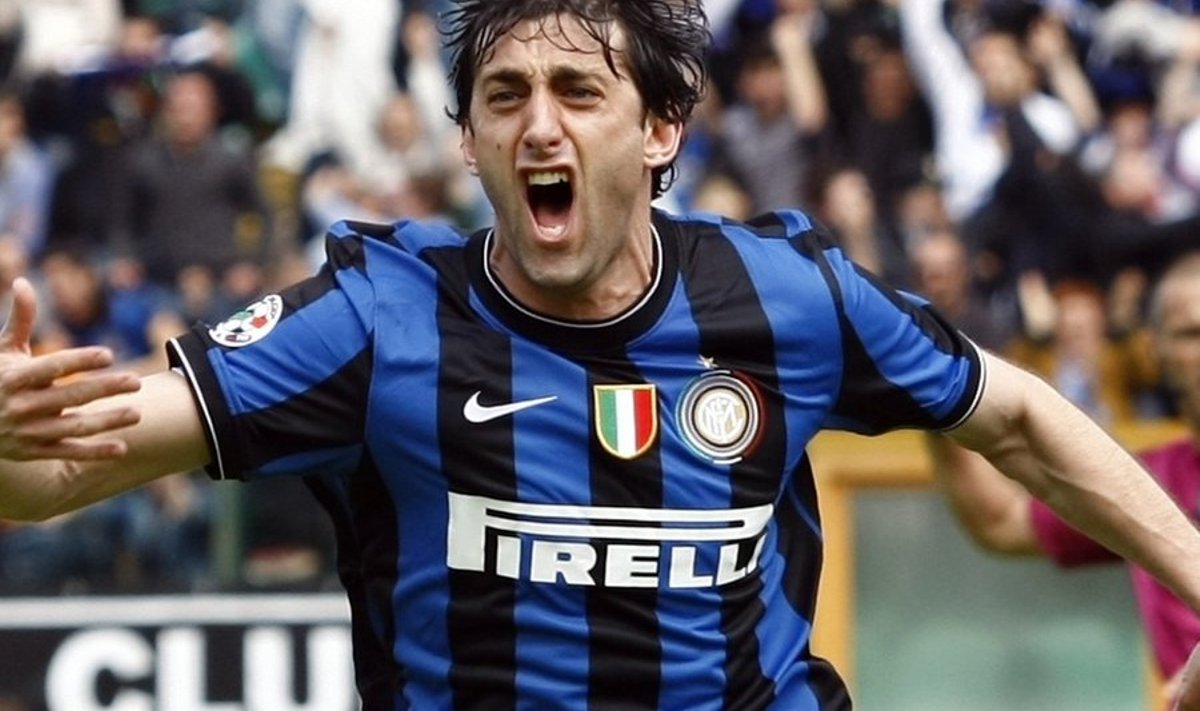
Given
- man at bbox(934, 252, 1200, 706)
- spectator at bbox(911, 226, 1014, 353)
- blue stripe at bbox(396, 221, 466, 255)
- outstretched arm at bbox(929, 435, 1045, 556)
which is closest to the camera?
blue stripe at bbox(396, 221, 466, 255)

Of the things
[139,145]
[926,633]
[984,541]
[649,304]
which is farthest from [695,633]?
[139,145]

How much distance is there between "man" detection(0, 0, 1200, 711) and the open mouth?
0.01 meters

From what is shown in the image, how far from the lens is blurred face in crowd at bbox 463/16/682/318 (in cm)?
446

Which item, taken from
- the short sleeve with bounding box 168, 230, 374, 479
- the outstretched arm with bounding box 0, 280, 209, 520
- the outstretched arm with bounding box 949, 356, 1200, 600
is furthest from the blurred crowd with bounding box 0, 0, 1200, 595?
the outstretched arm with bounding box 0, 280, 209, 520

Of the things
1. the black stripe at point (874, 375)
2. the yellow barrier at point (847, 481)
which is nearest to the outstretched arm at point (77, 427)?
the black stripe at point (874, 375)

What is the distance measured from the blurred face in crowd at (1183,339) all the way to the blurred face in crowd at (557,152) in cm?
228

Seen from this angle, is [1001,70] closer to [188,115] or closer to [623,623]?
[188,115]

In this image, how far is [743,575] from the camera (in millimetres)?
4582

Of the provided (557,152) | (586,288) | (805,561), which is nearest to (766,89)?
(805,561)

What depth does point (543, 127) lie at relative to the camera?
443cm

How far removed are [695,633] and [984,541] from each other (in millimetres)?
2249

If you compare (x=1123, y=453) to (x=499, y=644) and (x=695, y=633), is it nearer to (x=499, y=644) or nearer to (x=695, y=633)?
(x=695, y=633)

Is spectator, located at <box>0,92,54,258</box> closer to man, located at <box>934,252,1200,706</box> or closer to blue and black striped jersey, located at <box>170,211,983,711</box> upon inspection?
man, located at <box>934,252,1200,706</box>

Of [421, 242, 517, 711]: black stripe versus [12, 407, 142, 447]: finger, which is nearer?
[12, 407, 142, 447]: finger
